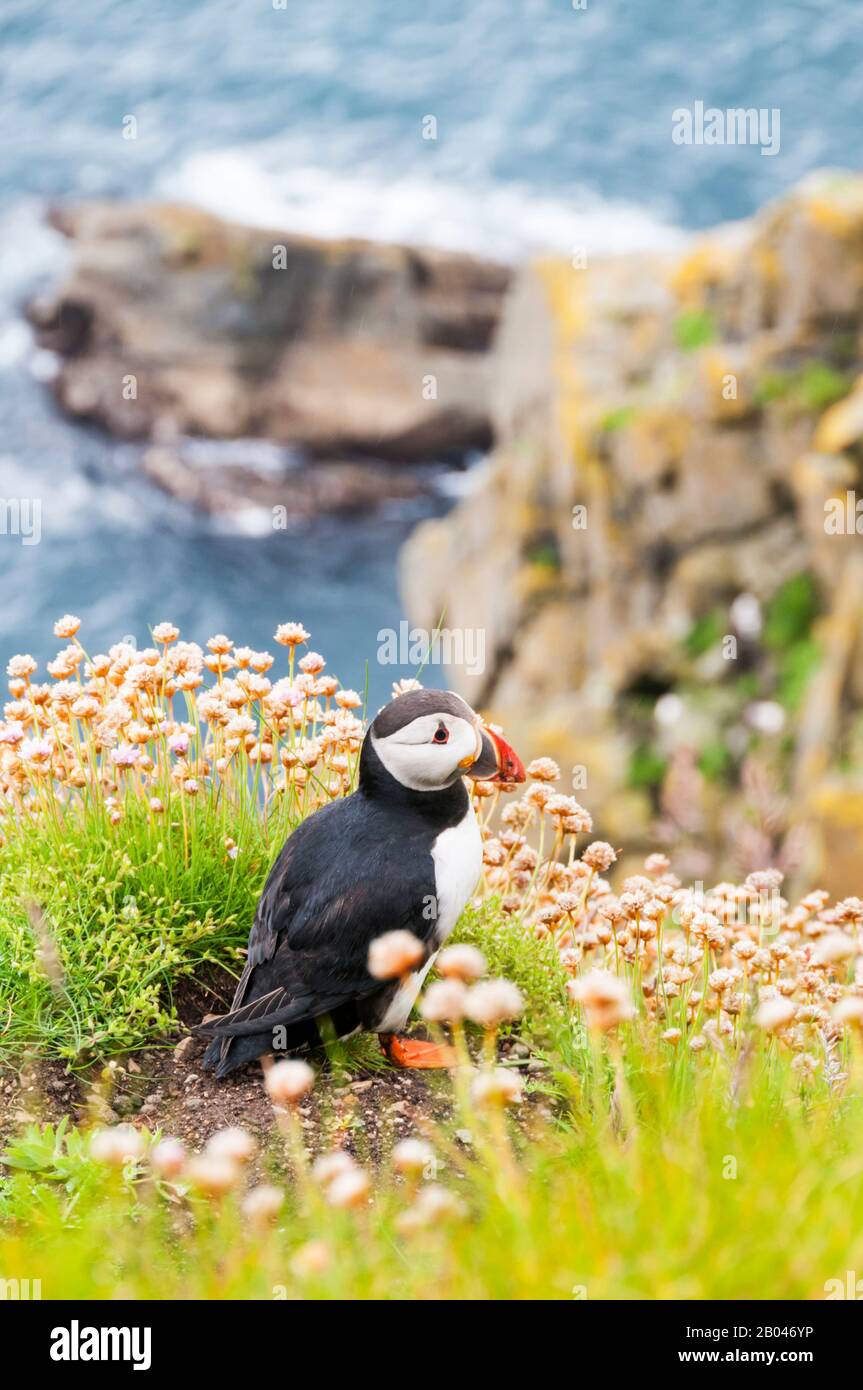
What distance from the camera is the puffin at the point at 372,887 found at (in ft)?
11.8

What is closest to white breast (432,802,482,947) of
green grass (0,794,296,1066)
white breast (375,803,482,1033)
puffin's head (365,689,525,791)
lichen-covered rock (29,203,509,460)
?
white breast (375,803,482,1033)

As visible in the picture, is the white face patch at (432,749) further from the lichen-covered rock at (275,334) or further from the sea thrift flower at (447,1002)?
the lichen-covered rock at (275,334)

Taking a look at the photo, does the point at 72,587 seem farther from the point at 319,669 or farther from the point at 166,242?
the point at 319,669

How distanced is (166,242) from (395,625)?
840 cm

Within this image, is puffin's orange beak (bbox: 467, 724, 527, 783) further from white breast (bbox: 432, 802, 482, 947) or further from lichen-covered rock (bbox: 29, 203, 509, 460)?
lichen-covered rock (bbox: 29, 203, 509, 460)

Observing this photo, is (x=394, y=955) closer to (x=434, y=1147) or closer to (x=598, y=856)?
(x=434, y=1147)

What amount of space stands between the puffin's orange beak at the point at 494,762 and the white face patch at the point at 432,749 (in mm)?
22

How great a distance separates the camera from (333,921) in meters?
3.60

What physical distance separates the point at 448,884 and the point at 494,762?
356mm

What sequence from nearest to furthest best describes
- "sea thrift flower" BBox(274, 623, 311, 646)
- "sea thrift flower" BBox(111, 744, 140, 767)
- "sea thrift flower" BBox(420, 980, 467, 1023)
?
"sea thrift flower" BBox(420, 980, 467, 1023)
"sea thrift flower" BBox(111, 744, 140, 767)
"sea thrift flower" BBox(274, 623, 311, 646)

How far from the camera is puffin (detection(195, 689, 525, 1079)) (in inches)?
141

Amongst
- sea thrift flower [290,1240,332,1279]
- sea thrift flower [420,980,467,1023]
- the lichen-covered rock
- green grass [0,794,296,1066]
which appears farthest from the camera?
the lichen-covered rock

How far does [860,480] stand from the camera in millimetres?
13508
